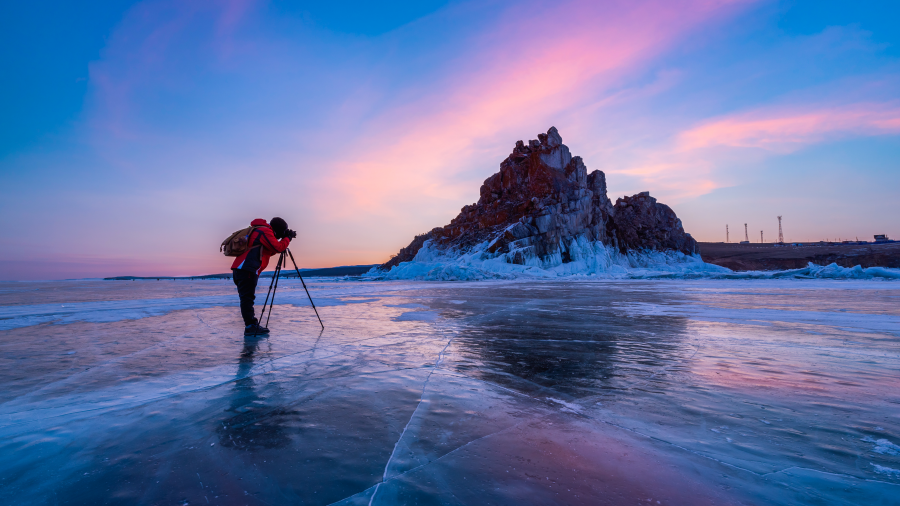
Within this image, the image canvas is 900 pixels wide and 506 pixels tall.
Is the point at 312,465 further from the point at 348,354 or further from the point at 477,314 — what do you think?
the point at 477,314

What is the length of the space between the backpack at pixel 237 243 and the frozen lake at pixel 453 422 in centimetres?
165

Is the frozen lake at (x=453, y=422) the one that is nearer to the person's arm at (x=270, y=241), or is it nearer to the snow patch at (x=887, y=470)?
the snow patch at (x=887, y=470)

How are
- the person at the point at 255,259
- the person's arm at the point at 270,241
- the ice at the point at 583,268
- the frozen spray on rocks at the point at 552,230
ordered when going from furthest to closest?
the frozen spray on rocks at the point at 552,230, the ice at the point at 583,268, the person's arm at the point at 270,241, the person at the point at 255,259

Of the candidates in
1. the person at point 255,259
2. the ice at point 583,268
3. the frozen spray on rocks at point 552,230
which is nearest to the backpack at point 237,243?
the person at point 255,259

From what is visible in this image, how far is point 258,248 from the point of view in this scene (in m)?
6.38

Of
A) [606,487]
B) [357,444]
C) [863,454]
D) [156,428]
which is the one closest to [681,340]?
[863,454]

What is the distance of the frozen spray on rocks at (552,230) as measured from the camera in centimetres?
5538

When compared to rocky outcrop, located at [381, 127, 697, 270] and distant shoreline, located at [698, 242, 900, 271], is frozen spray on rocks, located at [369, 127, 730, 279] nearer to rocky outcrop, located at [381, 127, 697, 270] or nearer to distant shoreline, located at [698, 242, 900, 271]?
rocky outcrop, located at [381, 127, 697, 270]

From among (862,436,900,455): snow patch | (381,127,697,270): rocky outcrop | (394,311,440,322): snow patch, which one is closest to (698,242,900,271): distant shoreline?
(381,127,697,270): rocky outcrop

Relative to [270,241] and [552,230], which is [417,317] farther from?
[552,230]

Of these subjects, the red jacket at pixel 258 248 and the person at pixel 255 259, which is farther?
the red jacket at pixel 258 248

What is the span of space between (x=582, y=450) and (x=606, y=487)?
36 centimetres

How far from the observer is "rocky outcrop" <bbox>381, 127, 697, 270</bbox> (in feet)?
193

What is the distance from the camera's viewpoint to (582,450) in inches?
80.0
